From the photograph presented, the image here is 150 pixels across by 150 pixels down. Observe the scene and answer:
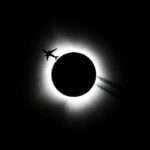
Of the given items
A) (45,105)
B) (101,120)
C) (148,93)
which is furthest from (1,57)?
(148,93)

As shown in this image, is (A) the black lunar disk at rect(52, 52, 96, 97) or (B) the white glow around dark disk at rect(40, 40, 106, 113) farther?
(B) the white glow around dark disk at rect(40, 40, 106, 113)

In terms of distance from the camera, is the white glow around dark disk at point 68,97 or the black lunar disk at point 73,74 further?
the white glow around dark disk at point 68,97

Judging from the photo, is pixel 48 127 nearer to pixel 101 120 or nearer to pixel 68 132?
pixel 68 132

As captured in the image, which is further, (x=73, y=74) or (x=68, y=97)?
(x=68, y=97)
